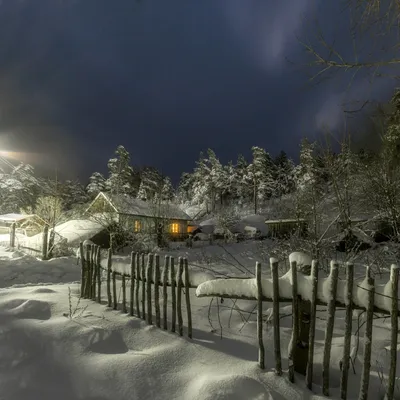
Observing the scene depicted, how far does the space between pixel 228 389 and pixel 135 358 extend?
1198 mm

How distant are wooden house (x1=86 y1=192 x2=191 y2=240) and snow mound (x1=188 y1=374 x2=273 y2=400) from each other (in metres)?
18.1

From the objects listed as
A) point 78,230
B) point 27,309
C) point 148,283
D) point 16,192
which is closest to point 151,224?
point 78,230

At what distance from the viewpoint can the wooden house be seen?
21812mm

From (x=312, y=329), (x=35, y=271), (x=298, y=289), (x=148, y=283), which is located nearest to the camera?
(x=312, y=329)

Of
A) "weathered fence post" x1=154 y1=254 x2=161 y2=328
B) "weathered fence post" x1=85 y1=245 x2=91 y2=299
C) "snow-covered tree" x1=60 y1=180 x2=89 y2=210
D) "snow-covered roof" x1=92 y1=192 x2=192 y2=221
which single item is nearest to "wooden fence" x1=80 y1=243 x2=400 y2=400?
"weathered fence post" x1=154 y1=254 x2=161 y2=328

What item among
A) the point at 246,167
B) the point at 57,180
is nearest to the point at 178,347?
the point at 57,180

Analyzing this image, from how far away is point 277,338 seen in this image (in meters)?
2.90

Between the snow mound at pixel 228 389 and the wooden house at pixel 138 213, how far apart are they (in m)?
18.1

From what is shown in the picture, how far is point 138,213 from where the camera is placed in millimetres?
26891

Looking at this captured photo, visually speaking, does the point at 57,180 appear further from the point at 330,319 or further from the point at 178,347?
the point at 330,319

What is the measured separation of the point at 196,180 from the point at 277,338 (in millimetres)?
59241

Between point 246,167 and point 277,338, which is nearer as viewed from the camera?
point 277,338

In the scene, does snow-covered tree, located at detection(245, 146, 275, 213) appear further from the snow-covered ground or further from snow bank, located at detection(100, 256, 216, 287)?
the snow-covered ground

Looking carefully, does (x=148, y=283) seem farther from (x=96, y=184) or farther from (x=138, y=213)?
(x=96, y=184)
